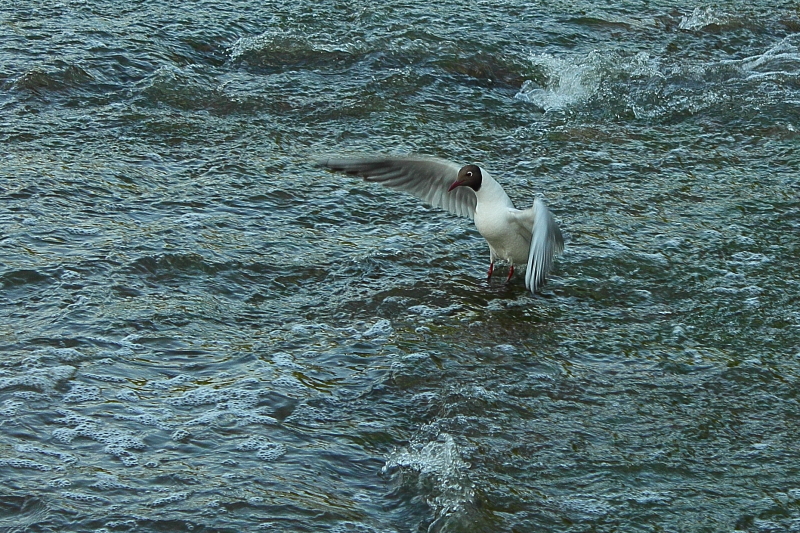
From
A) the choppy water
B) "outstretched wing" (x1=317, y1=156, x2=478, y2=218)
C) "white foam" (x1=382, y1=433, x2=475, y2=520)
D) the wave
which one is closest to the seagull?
"outstretched wing" (x1=317, y1=156, x2=478, y2=218)

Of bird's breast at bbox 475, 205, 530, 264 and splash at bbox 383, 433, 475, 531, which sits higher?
bird's breast at bbox 475, 205, 530, 264

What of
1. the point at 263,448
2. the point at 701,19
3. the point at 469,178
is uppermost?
the point at 701,19

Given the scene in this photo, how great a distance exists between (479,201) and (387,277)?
2.56 ft

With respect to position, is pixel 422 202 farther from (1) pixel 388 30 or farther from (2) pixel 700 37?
(2) pixel 700 37

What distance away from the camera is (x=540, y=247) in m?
6.06

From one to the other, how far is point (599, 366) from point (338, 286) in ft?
5.53

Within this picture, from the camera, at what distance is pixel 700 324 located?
6.09 metres

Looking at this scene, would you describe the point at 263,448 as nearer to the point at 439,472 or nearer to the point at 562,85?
the point at 439,472

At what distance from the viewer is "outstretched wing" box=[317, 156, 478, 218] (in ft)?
22.8

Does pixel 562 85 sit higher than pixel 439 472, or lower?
higher

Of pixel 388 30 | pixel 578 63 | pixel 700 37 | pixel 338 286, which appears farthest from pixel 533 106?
pixel 338 286

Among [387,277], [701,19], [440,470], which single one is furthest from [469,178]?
[701,19]

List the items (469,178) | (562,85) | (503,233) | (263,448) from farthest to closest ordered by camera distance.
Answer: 1. (562,85)
2. (469,178)
3. (503,233)
4. (263,448)

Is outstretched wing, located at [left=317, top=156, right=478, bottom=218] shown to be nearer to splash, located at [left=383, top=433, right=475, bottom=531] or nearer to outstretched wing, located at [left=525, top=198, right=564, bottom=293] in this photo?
outstretched wing, located at [left=525, top=198, right=564, bottom=293]
